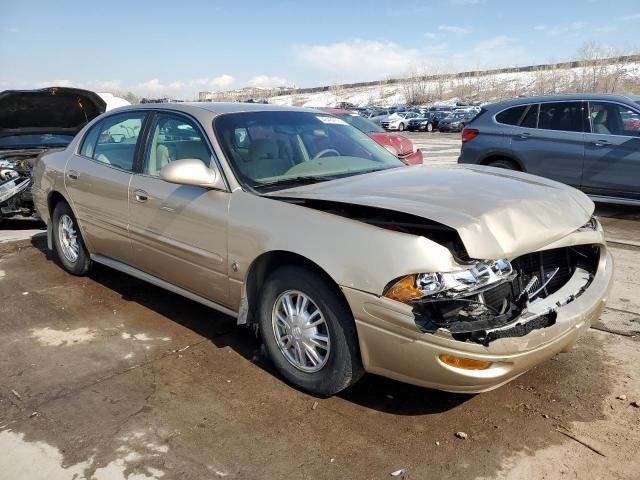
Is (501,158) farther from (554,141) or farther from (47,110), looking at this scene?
(47,110)

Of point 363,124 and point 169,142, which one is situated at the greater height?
point 169,142

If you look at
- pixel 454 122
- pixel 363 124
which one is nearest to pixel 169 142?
pixel 363 124

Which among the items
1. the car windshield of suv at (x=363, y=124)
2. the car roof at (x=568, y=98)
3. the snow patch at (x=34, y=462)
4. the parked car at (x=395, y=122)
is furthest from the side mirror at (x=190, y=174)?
the parked car at (x=395, y=122)

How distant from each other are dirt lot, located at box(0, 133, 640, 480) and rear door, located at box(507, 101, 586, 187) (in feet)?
13.1

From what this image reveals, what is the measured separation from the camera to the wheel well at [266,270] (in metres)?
2.99

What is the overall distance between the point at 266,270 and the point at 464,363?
1296mm

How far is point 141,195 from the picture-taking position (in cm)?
409

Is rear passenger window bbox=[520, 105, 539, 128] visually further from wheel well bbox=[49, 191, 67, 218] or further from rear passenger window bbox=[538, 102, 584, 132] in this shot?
wheel well bbox=[49, 191, 67, 218]

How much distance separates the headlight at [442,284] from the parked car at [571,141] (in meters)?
5.74

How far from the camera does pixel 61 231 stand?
5.45 meters

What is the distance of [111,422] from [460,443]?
1813 mm

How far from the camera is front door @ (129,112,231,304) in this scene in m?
3.54

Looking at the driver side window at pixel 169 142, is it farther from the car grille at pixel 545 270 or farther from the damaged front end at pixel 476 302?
the car grille at pixel 545 270

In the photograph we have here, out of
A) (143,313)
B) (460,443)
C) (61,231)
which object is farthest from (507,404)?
(61,231)
